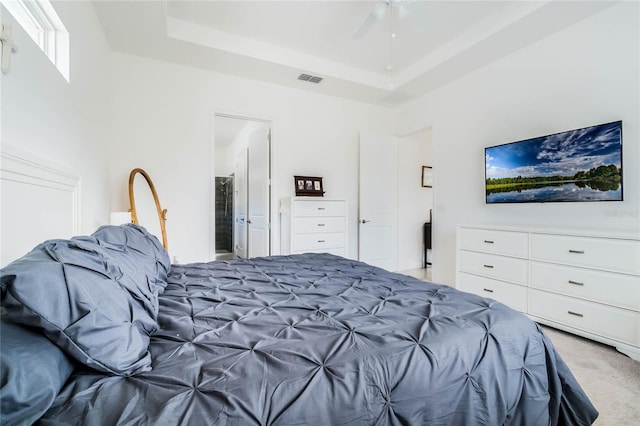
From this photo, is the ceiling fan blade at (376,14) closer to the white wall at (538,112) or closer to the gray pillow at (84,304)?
the white wall at (538,112)

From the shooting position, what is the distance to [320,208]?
3.74 meters

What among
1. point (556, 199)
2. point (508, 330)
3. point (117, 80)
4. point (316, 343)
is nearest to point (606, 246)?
point (556, 199)

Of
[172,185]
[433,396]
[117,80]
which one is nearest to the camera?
[433,396]

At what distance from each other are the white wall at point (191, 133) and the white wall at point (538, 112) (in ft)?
5.31

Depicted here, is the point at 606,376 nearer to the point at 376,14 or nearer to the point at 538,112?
the point at 538,112

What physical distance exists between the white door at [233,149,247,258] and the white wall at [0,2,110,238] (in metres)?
2.49

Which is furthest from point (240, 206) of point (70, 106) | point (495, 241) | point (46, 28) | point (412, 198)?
point (495, 241)

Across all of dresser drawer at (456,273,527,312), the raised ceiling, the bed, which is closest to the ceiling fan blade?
the raised ceiling

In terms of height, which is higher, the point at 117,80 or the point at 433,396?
the point at 117,80

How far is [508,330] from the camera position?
1.10 metres

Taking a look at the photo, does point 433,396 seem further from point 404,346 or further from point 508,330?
Answer: point 508,330

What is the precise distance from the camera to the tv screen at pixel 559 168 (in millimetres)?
2441

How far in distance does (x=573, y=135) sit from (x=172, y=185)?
410 cm

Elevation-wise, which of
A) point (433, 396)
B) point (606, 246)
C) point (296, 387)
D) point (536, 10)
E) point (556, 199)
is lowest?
point (433, 396)
